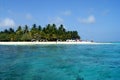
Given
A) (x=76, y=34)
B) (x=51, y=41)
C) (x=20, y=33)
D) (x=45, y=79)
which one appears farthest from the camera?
(x=76, y=34)

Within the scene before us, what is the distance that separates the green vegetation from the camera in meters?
112

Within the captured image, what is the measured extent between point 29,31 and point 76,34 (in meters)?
32.5

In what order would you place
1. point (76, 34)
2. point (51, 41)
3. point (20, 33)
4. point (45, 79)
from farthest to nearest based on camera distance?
point (76, 34) < point (51, 41) < point (20, 33) < point (45, 79)

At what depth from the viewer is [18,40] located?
116m

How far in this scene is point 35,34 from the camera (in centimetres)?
11119

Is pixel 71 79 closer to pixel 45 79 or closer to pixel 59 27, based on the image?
pixel 45 79

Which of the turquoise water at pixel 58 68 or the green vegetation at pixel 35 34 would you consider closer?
the turquoise water at pixel 58 68

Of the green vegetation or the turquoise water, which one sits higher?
the green vegetation

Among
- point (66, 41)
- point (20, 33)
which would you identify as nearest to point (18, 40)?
point (20, 33)

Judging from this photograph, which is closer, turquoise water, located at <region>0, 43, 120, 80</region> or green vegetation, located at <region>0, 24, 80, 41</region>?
turquoise water, located at <region>0, 43, 120, 80</region>

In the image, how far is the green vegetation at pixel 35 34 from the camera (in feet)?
367

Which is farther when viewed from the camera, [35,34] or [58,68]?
[35,34]

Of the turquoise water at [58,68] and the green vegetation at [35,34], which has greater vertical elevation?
the green vegetation at [35,34]

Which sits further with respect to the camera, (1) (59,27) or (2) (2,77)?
(1) (59,27)
